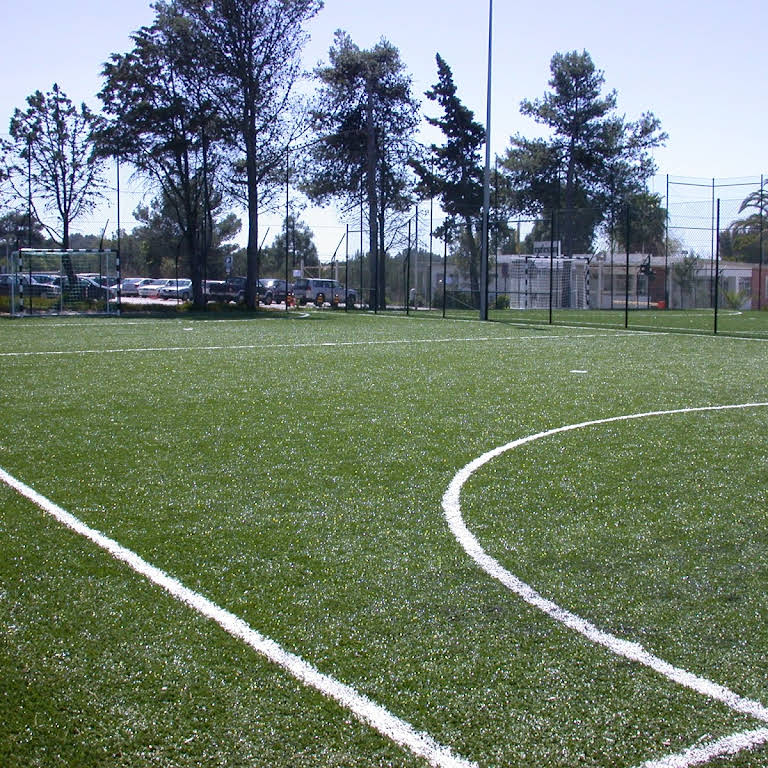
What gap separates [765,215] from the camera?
42.4 meters

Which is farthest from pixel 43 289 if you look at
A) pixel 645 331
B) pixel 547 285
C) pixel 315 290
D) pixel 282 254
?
pixel 282 254

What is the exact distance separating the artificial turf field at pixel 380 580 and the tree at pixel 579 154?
1620 inches

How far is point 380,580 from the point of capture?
3998 mm

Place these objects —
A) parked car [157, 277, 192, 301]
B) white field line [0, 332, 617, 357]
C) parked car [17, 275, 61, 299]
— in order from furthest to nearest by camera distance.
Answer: parked car [157, 277, 192, 301] → parked car [17, 275, 61, 299] → white field line [0, 332, 617, 357]

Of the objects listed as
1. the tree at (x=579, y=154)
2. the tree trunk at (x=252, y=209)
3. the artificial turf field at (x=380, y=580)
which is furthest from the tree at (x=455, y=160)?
the artificial turf field at (x=380, y=580)

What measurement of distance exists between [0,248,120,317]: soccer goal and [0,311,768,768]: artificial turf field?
75.9 feet

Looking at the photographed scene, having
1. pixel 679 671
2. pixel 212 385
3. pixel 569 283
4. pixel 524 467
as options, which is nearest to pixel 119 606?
pixel 679 671

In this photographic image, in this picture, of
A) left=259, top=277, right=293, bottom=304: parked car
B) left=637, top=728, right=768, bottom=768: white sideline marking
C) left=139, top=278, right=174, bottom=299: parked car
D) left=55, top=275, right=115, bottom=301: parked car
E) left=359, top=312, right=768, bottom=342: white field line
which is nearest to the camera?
left=637, top=728, right=768, bottom=768: white sideline marking

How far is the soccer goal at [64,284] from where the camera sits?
30922mm

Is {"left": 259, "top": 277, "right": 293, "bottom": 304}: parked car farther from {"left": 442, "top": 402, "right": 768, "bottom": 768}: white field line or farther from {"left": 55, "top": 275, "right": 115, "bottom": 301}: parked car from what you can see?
{"left": 442, "top": 402, "right": 768, "bottom": 768}: white field line

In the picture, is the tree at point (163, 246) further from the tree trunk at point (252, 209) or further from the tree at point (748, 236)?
the tree at point (748, 236)

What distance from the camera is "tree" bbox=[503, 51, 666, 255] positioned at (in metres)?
48.4

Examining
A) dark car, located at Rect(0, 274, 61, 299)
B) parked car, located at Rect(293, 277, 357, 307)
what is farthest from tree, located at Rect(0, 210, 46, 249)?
parked car, located at Rect(293, 277, 357, 307)

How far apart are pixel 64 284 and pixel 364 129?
15.7m
